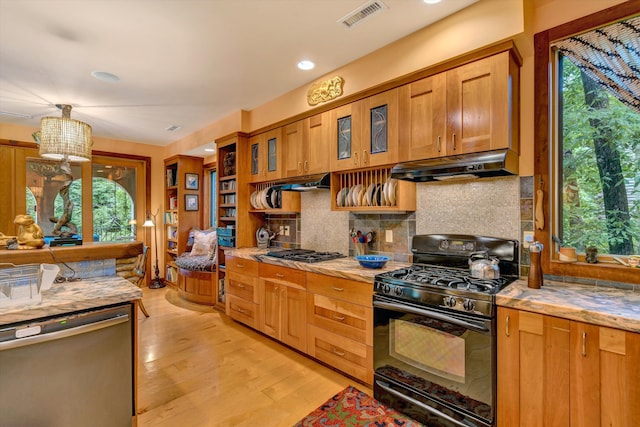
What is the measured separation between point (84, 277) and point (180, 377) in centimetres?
112

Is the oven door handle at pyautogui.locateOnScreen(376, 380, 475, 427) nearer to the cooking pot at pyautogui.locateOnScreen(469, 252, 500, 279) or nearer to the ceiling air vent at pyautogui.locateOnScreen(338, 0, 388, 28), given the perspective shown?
the cooking pot at pyautogui.locateOnScreen(469, 252, 500, 279)

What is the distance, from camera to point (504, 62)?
192 centimetres

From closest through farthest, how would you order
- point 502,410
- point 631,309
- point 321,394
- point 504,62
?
point 631,309, point 502,410, point 504,62, point 321,394

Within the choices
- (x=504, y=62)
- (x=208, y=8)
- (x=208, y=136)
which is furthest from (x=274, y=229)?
(x=504, y=62)

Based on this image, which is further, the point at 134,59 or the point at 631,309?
the point at 134,59

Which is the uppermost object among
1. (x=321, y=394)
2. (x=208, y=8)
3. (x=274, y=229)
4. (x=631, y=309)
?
(x=208, y=8)

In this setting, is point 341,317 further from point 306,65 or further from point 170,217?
point 170,217

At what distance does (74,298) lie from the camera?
5.10 feet

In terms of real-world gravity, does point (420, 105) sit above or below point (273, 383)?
above

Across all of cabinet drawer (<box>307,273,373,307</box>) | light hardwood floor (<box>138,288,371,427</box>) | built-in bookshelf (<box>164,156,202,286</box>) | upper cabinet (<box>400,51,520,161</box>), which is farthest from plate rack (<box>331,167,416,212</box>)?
built-in bookshelf (<box>164,156,202,286</box>)

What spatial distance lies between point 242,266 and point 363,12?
2707 mm

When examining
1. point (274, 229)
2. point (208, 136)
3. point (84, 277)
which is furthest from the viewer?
point (208, 136)

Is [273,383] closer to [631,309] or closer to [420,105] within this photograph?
[631,309]

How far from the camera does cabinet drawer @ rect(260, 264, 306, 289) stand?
2.78 metres
